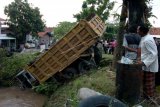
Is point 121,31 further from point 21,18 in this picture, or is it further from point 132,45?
point 21,18

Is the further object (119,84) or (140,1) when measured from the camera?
(140,1)

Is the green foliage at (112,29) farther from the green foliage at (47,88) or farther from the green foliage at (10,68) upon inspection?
the green foliage at (10,68)

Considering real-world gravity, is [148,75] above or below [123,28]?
below

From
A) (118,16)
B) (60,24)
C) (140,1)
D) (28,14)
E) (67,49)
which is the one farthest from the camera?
(60,24)

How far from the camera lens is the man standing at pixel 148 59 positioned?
21.2 ft

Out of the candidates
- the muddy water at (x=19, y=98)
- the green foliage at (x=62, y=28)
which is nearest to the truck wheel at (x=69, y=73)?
the muddy water at (x=19, y=98)

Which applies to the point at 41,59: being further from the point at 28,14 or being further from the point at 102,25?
the point at 28,14

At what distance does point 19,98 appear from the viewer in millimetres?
12836

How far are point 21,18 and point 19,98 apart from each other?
32474 millimetres

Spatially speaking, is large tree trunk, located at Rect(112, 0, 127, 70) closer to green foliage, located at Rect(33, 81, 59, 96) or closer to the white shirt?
green foliage, located at Rect(33, 81, 59, 96)

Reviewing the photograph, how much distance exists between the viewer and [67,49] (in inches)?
507

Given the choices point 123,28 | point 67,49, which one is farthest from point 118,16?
point 67,49

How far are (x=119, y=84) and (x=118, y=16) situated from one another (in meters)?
4.26

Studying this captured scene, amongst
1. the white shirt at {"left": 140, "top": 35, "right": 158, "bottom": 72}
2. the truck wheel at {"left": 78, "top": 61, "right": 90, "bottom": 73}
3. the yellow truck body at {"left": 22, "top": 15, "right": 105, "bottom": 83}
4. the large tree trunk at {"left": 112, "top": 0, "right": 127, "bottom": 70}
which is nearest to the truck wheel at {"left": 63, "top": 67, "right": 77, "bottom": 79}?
the truck wheel at {"left": 78, "top": 61, "right": 90, "bottom": 73}
